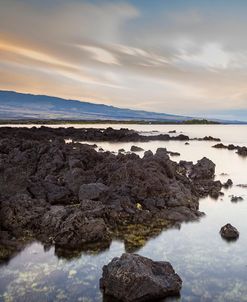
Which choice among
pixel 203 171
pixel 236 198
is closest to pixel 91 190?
pixel 236 198

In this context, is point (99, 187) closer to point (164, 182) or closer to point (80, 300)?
point (164, 182)

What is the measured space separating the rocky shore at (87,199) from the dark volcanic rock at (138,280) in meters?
4.56

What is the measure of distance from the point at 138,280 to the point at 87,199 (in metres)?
11.1

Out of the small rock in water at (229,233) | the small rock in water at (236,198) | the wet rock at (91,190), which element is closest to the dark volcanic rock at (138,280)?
the small rock in water at (229,233)

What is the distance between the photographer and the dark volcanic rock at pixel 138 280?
45.3ft

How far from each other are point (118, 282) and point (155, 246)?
593 centimetres

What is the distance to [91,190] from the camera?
1037 inches

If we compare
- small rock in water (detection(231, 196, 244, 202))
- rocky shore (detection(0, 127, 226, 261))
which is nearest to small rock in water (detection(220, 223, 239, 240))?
rocky shore (detection(0, 127, 226, 261))

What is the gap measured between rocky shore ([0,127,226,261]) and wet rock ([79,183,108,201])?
0.06 m

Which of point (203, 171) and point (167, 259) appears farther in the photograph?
point (203, 171)

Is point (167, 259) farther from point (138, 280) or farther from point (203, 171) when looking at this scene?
point (203, 171)

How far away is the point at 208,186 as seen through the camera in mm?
34156

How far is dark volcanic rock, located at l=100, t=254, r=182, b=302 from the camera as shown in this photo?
13805 millimetres

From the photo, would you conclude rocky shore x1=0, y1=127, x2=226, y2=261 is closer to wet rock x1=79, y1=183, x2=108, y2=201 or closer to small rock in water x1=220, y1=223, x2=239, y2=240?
wet rock x1=79, y1=183, x2=108, y2=201
